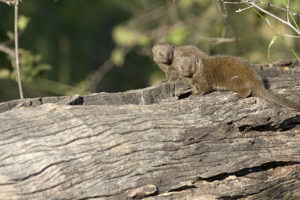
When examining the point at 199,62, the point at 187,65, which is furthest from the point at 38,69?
the point at 199,62

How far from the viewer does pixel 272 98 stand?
455 cm

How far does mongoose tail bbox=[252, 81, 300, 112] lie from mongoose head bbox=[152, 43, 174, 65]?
1581 millimetres

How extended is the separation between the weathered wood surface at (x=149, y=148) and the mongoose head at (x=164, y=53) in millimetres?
1502

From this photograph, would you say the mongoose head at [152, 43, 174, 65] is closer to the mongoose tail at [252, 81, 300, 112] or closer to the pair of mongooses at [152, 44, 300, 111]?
the pair of mongooses at [152, 44, 300, 111]

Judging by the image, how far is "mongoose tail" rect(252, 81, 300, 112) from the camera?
4.48 metres

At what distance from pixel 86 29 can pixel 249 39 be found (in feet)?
16.2

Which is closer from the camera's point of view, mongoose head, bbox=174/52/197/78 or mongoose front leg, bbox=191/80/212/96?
mongoose front leg, bbox=191/80/212/96

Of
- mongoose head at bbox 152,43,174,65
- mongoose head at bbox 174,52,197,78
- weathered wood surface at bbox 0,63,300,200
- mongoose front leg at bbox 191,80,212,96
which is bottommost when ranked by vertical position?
weathered wood surface at bbox 0,63,300,200

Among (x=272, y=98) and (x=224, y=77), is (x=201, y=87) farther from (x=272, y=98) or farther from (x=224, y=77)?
(x=272, y=98)

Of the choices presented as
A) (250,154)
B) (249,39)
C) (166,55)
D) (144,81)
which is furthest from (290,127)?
(144,81)

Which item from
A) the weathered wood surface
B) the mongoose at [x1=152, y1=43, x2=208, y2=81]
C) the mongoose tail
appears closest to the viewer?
the weathered wood surface

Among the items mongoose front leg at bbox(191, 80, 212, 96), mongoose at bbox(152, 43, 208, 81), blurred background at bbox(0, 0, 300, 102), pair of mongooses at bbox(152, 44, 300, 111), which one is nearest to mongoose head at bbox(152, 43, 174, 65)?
mongoose at bbox(152, 43, 208, 81)

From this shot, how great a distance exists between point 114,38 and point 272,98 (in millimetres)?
6454

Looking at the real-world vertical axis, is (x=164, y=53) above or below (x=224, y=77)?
above
